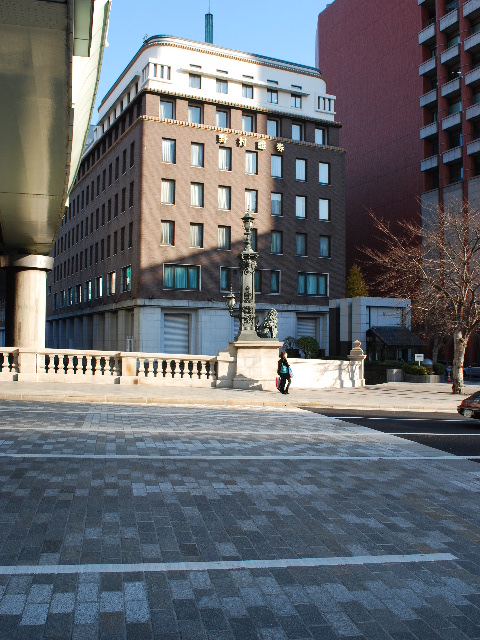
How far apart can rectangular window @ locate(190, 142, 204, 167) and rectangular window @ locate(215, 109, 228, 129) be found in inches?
102

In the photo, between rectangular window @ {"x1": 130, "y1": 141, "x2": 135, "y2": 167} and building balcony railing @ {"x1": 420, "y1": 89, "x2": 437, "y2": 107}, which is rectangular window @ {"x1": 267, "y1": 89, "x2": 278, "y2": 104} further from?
building balcony railing @ {"x1": 420, "y1": 89, "x2": 437, "y2": 107}

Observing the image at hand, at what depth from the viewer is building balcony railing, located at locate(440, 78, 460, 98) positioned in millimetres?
51406

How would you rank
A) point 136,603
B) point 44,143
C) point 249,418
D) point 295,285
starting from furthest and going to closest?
point 295,285
point 249,418
point 44,143
point 136,603

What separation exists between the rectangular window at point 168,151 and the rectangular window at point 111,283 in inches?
417

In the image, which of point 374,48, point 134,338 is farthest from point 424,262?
point 374,48

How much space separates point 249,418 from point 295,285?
35.6 meters

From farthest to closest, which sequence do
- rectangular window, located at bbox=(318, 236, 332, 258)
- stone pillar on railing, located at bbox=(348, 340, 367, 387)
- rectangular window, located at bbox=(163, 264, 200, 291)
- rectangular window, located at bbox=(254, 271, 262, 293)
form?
rectangular window, located at bbox=(318, 236, 332, 258)
rectangular window, located at bbox=(254, 271, 262, 293)
rectangular window, located at bbox=(163, 264, 200, 291)
stone pillar on railing, located at bbox=(348, 340, 367, 387)

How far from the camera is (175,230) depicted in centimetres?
4581

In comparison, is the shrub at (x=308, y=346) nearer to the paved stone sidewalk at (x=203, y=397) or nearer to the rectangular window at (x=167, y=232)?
the rectangular window at (x=167, y=232)

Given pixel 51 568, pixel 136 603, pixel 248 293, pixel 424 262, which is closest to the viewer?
pixel 136 603

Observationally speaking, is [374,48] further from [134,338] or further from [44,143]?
[44,143]

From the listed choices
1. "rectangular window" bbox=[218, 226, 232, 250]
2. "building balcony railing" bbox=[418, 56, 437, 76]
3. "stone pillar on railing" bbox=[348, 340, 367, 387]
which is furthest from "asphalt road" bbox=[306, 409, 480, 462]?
"building balcony railing" bbox=[418, 56, 437, 76]

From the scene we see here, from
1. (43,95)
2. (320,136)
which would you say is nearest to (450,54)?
(320,136)

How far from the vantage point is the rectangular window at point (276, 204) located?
4972 centimetres
